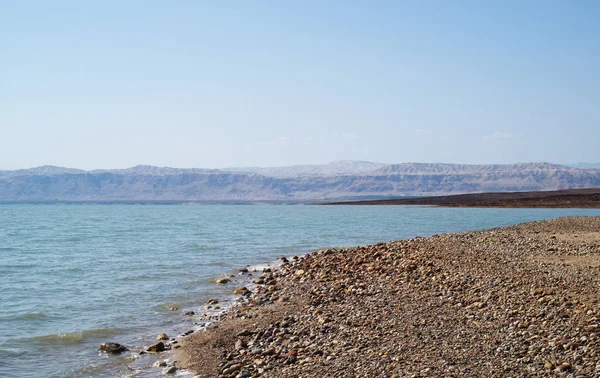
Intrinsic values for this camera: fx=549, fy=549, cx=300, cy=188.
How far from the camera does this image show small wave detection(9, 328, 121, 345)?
11992 mm

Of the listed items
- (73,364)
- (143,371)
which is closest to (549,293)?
(143,371)

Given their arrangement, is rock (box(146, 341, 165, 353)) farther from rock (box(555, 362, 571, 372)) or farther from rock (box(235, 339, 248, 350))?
rock (box(555, 362, 571, 372))

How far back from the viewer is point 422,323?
31.5ft

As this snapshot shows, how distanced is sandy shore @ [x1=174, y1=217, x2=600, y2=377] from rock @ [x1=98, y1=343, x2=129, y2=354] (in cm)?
136

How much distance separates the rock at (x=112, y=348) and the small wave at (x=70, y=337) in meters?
1.17

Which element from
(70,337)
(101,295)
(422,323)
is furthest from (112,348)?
(101,295)

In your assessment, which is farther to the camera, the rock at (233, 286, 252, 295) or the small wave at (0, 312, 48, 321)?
the rock at (233, 286, 252, 295)

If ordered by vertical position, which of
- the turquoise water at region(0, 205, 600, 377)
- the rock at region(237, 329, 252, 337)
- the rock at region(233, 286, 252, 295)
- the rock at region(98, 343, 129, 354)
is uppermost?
the rock at region(237, 329, 252, 337)

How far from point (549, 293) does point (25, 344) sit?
10863 mm

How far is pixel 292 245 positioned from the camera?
→ 32125 millimetres

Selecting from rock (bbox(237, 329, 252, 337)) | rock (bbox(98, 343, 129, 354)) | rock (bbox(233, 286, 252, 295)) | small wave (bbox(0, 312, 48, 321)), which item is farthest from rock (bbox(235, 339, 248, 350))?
small wave (bbox(0, 312, 48, 321))

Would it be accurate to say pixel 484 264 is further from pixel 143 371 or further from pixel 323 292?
pixel 143 371

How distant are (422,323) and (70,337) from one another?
780 centimetres

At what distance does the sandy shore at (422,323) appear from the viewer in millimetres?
7700
